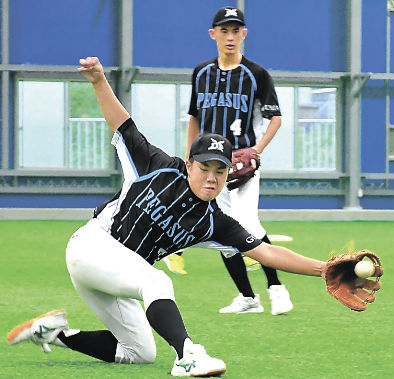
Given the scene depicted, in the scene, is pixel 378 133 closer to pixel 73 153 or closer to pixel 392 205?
pixel 392 205

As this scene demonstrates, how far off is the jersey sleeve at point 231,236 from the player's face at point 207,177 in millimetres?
222

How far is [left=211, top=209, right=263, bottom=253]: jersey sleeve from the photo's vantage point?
5.76 m

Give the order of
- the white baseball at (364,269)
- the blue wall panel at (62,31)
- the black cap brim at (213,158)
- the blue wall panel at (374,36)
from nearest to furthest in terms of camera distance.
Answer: the black cap brim at (213,158), the white baseball at (364,269), the blue wall panel at (62,31), the blue wall panel at (374,36)

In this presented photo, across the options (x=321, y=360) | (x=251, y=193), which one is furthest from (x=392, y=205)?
(x=321, y=360)

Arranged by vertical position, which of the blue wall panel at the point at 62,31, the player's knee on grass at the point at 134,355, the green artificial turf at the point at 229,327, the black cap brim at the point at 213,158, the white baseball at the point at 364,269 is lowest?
the green artificial turf at the point at 229,327

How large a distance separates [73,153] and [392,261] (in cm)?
1106

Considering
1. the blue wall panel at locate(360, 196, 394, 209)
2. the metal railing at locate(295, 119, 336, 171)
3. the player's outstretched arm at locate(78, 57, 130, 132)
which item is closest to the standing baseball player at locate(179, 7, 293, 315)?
the player's outstretched arm at locate(78, 57, 130, 132)

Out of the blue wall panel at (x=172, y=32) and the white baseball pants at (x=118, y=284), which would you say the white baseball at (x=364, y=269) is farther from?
the blue wall panel at (x=172, y=32)

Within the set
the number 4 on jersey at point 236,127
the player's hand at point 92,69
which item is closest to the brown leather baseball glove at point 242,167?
the number 4 on jersey at point 236,127

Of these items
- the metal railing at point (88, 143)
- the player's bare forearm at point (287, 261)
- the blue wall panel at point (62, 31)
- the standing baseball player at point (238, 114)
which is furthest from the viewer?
the metal railing at point (88, 143)

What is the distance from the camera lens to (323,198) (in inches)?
923

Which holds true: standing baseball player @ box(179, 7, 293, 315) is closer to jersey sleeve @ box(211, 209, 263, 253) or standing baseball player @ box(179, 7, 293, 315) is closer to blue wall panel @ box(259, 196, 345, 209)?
jersey sleeve @ box(211, 209, 263, 253)

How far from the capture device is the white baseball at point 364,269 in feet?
18.2

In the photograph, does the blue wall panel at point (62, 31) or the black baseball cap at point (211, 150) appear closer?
the black baseball cap at point (211, 150)
